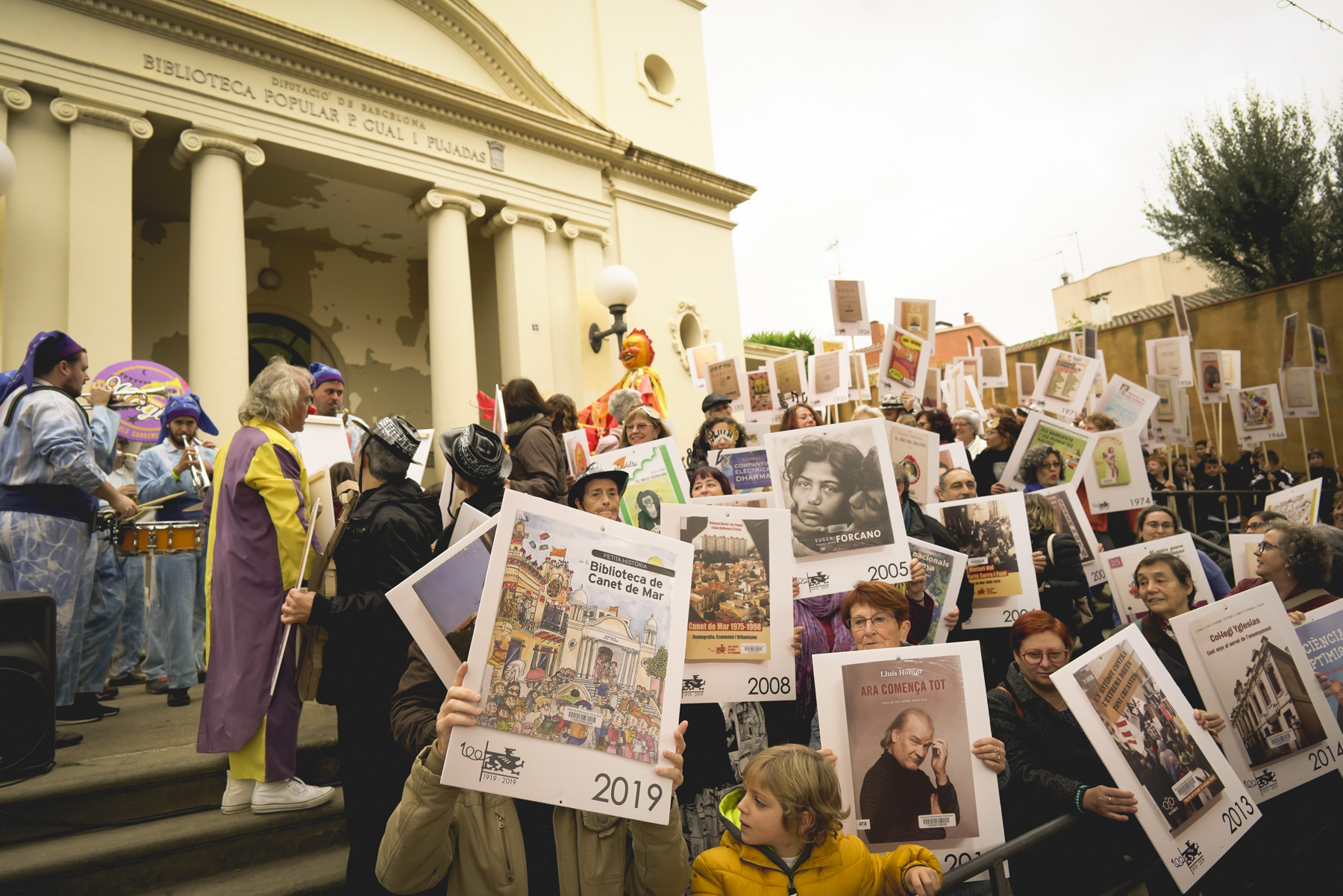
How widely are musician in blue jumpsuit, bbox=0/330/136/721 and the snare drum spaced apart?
744 millimetres

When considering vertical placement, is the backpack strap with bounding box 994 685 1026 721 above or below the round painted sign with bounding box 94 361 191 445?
below

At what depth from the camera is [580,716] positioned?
188cm

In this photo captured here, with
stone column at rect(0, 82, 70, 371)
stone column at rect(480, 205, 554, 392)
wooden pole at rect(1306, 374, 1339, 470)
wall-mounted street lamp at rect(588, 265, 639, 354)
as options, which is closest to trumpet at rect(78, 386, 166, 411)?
stone column at rect(0, 82, 70, 371)

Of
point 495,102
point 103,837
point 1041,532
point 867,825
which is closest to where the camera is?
point 867,825

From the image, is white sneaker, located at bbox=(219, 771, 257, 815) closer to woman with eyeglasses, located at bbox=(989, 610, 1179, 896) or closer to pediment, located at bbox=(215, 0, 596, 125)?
woman with eyeglasses, located at bbox=(989, 610, 1179, 896)

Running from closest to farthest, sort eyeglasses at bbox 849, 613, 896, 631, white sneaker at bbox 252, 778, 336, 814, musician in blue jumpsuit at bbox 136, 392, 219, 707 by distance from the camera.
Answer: eyeglasses at bbox 849, 613, 896, 631
white sneaker at bbox 252, 778, 336, 814
musician in blue jumpsuit at bbox 136, 392, 219, 707

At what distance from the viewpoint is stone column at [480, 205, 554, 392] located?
411 inches

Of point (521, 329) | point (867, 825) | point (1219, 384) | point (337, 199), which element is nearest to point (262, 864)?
point (867, 825)

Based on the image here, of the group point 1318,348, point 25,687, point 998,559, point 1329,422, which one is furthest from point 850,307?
point 1329,422

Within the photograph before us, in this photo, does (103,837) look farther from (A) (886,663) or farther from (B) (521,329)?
(B) (521,329)

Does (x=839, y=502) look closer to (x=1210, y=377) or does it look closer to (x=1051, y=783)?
(x=1051, y=783)

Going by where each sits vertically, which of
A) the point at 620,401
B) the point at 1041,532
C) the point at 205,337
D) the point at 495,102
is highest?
the point at 495,102

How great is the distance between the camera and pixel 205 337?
7.59 meters

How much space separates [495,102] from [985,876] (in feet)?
33.5
